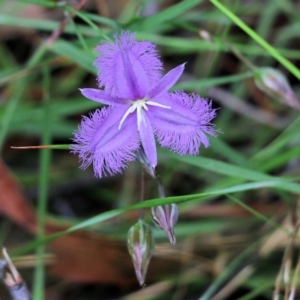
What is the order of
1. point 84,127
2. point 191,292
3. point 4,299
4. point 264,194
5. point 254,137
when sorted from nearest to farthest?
point 84,127 → point 4,299 → point 191,292 → point 264,194 → point 254,137

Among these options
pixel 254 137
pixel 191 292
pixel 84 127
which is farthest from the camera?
pixel 254 137

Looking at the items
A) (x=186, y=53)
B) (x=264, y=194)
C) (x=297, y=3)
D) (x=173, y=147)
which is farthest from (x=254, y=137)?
(x=173, y=147)

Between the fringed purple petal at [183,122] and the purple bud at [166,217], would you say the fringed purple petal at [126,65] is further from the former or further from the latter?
the purple bud at [166,217]

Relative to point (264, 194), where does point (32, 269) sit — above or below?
below

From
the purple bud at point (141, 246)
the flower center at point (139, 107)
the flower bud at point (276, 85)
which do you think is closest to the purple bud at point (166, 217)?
the purple bud at point (141, 246)

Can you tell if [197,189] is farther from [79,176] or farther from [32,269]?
[32,269]

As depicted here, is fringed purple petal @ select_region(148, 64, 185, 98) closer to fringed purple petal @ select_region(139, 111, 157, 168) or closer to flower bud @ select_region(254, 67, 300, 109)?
fringed purple petal @ select_region(139, 111, 157, 168)

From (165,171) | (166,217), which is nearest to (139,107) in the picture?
(166,217)
